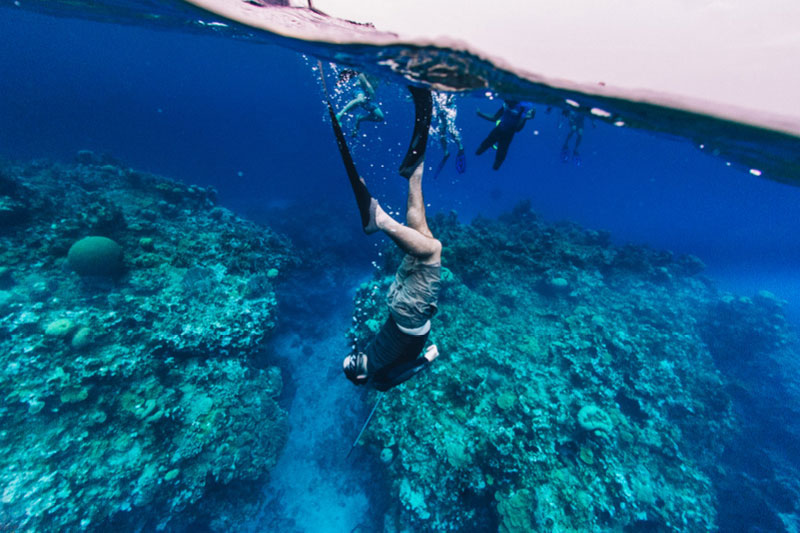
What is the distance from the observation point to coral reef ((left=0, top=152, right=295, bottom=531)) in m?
4.96

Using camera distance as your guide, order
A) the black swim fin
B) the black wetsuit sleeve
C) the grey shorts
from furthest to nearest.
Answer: the black wetsuit sleeve
the black swim fin
the grey shorts

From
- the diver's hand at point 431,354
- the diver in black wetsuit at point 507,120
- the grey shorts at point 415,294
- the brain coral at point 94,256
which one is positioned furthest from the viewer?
the diver in black wetsuit at point 507,120

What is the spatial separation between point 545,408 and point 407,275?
17.8ft

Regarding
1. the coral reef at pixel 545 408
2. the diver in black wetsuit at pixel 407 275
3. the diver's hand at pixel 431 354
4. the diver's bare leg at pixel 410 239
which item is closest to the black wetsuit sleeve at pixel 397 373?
the diver in black wetsuit at pixel 407 275

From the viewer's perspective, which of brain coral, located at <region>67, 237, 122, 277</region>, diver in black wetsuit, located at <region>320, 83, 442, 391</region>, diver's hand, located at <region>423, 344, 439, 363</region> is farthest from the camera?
brain coral, located at <region>67, 237, 122, 277</region>

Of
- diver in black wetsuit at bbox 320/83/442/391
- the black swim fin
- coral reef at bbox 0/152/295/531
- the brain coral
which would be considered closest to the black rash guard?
diver in black wetsuit at bbox 320/83/442/391

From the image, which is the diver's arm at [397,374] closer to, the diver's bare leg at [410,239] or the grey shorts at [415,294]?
the grey shorts at [415,294]

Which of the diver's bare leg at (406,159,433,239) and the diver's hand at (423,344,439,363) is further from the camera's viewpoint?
the diver's hand at (423,344,439,363)

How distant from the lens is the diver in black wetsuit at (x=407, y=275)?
2.87m

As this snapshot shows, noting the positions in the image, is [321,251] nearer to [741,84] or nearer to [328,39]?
[328,39]

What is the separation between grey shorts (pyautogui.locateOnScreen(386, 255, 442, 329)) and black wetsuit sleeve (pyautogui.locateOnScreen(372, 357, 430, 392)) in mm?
703

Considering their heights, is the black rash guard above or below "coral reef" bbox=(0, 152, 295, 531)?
above

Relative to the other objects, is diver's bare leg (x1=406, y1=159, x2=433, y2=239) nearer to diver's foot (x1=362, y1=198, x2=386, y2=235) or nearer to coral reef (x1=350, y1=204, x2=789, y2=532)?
diver's foot (x1=362, y1=198, x2=386, y2=235)

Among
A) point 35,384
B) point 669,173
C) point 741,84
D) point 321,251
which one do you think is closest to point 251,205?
point 321,251
